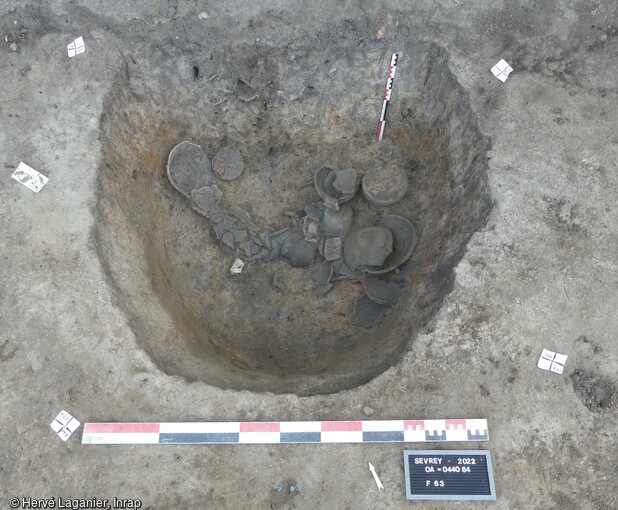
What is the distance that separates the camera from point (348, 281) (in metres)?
4.85

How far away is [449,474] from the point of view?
325 centimetres

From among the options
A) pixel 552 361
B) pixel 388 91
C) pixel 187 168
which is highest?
pixel 388 91

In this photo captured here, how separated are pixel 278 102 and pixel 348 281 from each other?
2163 millimetres

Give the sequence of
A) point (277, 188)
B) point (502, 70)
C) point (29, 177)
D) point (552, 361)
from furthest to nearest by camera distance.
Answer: point (277, 188)
point (502, 70)
point (29, 177)
point (552, 361)

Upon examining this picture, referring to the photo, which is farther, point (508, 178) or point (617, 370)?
point (508, 178)

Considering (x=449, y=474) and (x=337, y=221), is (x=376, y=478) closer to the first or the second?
(x=449, y=474)

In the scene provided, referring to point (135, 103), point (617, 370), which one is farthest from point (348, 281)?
point (135, 103)

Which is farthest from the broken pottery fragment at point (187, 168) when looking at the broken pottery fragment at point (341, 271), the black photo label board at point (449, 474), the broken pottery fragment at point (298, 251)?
the black photo label board at point (449, 474)

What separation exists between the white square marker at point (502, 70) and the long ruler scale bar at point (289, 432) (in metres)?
3.29

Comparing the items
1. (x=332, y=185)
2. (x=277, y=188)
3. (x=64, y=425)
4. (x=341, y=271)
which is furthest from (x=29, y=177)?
(x=341, y=271)

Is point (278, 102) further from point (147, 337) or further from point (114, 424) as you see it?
point (114, 424)

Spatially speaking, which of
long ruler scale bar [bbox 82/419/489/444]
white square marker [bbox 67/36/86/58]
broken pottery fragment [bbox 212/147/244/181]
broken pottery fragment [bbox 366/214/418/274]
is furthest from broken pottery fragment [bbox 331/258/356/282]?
white square marker [bbox 67/36/86/58]

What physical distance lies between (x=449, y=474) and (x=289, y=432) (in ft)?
3.94
